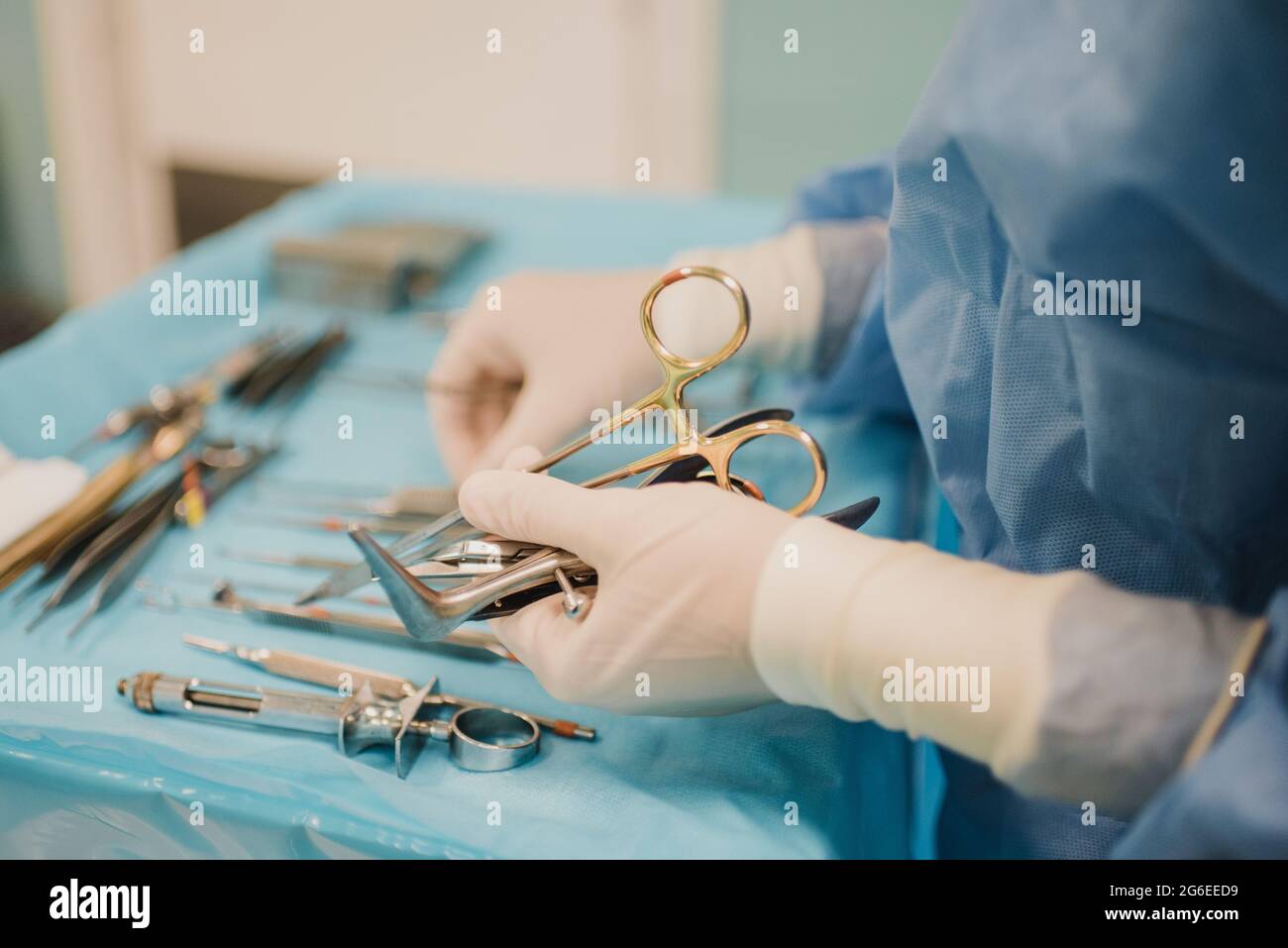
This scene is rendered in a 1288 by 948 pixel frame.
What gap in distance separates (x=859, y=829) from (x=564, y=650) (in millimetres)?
241

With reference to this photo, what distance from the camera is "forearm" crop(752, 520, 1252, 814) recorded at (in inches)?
21.9

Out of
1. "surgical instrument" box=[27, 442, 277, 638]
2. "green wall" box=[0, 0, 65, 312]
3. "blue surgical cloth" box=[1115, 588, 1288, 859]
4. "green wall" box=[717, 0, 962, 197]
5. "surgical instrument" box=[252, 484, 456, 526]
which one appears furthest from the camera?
"green wall" box=[0, 0, 65, 312]

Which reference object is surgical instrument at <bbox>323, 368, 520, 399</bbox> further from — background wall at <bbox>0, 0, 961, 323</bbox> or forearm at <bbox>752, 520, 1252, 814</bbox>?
A: background wall at <bbox>0, 0, 961, 323</bbox>

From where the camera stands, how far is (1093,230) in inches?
22.5

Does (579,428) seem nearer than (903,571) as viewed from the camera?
No

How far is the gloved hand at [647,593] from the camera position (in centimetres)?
65

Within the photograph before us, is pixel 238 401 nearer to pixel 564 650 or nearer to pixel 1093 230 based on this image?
pixel 564 650

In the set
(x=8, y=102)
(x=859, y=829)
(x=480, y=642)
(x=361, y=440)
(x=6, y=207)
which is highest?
(x=8, y=102)

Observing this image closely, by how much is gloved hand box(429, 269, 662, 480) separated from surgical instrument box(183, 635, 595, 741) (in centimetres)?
25

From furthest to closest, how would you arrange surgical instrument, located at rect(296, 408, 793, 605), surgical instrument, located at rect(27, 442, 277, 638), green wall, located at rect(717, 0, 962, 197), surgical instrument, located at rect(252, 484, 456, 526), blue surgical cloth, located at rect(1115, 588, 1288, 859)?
green wall, located at rect(717, 0, 962, 197) < surgical instrument, located at rect(252, 484, 456, 526) < surgical instrument, located at rect(27, 442, 277, 638) < surgical instrument, located at rect(296, 408, 793, 605) < blue surgical cloth, located at rect(1115, 588, 1288, 859)

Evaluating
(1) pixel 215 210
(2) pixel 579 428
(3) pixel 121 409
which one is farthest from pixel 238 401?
(1) pixel 215 210

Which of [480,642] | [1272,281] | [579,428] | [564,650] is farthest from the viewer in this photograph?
[579,428]

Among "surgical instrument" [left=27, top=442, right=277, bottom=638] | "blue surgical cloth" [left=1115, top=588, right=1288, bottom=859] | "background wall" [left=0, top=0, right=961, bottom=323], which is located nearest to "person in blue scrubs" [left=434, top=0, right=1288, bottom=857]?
"blue surgical cloth" [left=1115, top=588, right=1288, bottom=859]

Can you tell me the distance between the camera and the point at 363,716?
0.70 meters
